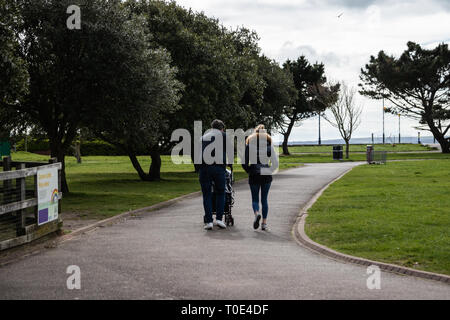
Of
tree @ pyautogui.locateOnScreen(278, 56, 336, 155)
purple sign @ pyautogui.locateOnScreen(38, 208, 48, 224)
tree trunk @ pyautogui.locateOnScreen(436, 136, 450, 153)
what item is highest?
tree @ pyautogui.locateOnScreen(278, 56, 336, 155)

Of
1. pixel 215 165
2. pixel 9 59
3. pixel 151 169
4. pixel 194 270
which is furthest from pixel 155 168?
pixel 194 270

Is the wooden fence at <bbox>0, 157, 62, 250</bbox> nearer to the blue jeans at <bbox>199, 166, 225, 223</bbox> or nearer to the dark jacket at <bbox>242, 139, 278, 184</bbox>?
the blue jeans at <bbox>199, 166, 225, 223</bbox>

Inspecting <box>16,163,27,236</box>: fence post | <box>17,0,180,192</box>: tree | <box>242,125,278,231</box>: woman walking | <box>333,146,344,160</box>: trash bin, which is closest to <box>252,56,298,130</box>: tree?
<box>333,146,344,160</box>: trash bin

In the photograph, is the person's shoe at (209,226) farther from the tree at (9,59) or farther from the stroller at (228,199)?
the tree at (9,59)

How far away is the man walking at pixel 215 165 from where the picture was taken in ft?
31.6

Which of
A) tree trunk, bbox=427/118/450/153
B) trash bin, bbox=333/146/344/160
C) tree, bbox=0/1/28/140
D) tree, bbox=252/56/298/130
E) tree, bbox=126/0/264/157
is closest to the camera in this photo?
tree, bbox=0/1/28/140

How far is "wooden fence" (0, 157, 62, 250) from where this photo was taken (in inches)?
319

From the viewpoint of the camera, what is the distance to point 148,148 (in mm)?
28312

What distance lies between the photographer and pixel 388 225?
33.0ft

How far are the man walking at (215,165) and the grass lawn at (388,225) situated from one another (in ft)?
5.70

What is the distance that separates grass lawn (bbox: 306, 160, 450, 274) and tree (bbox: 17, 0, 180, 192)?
7290 millimetres

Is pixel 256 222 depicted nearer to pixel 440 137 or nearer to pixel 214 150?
pixel 214 150

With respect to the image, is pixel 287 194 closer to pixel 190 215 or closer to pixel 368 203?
pixel 368 203
